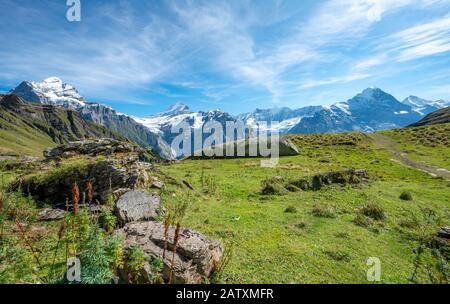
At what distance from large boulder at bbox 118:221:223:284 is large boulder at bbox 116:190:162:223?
9.53 feet

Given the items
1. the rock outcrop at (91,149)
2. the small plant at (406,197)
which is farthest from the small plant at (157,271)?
the small plant at (406,197)

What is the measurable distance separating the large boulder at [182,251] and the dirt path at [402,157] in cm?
4774

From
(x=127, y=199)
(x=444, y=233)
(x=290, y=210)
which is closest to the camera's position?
(x=127, y=199)

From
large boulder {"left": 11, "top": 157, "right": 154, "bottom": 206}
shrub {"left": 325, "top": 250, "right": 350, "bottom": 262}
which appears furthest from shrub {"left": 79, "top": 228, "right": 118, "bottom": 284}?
large boulder {"left": 11, "top": 157, "right": 154, "bottom": 206}

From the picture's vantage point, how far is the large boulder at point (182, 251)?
33.5 feet

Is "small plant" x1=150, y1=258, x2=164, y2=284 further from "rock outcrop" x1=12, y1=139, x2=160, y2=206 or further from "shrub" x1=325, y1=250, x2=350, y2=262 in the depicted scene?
"rock outcrop" x1=12, y1=139, x2=160, y2=206

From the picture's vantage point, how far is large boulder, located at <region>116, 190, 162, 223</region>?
51.6 feet

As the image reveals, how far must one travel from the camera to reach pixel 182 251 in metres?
11.1

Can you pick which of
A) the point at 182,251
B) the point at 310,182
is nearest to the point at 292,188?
the point at 310,182

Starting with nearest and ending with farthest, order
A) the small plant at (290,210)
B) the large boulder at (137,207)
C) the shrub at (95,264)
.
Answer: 1. the shrub at (95,264)
2. the large boulder at (137,207)
3. the small plant at (290,210)

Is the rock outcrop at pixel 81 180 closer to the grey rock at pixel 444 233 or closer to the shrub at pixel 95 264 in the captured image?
the shrub at pixel 95 264

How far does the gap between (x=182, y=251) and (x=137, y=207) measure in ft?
21.4
